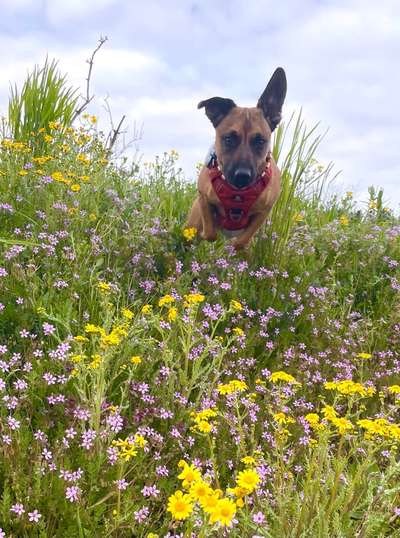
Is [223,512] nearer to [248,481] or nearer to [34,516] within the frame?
[248,481]

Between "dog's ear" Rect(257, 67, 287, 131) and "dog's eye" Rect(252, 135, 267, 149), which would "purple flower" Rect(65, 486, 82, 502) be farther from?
"dog's ear" Rect(257, 67, 287, 131)

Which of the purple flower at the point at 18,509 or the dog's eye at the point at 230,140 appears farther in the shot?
the dog's eye at the point at 230,140

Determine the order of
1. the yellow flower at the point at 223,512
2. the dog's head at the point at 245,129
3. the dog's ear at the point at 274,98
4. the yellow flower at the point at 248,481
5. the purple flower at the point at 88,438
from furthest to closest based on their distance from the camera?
the dog's ear at the point at 274,98
the dog's head at the point at 245,129
the purple flower at the point at 88,438
the yellow flower at the point at 248,481
the yellow flower at the point at 223,512

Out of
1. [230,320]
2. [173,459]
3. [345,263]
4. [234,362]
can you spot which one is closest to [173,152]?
[345,263]

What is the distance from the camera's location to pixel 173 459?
277 centimetres

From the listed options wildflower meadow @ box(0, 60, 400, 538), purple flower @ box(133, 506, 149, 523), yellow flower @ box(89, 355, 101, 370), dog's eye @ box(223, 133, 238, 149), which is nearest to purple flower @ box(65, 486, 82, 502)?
wildflower meadow @ box(0, 60, 400, 538)

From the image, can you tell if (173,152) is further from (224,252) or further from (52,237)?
(52,237)

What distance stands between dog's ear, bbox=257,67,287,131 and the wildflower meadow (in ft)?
1.15

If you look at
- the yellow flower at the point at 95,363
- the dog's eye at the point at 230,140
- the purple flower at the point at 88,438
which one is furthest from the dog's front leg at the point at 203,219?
the purple flower at the point at 88,438

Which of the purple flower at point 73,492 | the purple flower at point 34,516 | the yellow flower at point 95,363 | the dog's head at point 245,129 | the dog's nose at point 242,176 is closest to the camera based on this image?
the purple flower at point 34,516

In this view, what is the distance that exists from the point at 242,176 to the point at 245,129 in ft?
2.17

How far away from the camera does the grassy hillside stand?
2.18 meters

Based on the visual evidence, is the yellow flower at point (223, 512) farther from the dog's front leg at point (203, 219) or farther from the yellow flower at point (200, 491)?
the dog's front leg at point (203, 219)

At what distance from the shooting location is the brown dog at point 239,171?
5598 mm
